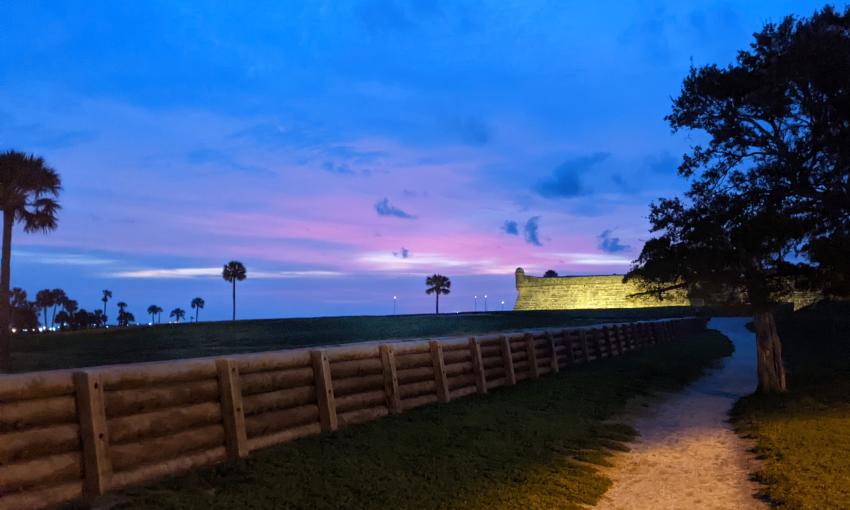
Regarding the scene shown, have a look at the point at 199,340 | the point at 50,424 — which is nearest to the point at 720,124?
the point at 50,424

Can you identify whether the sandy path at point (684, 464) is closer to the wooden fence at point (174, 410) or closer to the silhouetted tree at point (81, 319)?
the wooden fence at point (174, 410)

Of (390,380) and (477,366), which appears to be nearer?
(390,380)

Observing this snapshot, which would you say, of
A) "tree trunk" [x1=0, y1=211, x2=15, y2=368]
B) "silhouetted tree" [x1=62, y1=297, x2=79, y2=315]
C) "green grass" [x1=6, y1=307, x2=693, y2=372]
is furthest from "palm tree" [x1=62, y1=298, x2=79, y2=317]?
"tree trunk" [x1=0, y1=211, x2=15, y2=368]

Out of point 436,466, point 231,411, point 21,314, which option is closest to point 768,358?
point 436,466

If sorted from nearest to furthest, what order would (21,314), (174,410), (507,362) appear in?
(174,410)
(507,362)
(21,314)

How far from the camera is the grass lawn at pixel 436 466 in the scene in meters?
7.48

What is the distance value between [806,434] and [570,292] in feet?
418

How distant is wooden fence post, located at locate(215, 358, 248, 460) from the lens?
8734 mm

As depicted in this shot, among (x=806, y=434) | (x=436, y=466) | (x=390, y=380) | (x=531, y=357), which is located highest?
(x=390, y=380)

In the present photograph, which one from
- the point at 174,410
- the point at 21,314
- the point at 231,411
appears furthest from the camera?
the point at 21,314

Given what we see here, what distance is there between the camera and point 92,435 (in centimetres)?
699

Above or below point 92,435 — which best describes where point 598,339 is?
below

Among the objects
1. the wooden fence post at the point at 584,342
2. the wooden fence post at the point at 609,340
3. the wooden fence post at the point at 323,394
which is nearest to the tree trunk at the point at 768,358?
the wooden fence post at the point at 584,342

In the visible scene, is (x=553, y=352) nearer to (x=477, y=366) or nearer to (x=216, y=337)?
(x=477, y=366)
